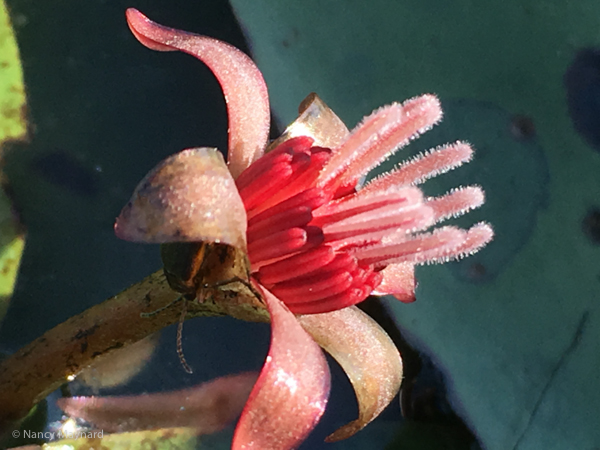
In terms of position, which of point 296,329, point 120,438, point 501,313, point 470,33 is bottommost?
point 120,438

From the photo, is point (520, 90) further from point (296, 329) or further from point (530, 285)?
point (296, 329)

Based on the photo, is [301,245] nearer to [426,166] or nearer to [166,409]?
[426,166]

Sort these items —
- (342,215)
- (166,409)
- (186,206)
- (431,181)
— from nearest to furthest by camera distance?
(186,206)
(342,215)
(166,409)
(431,181)

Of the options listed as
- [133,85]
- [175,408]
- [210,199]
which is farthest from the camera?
[133,85]

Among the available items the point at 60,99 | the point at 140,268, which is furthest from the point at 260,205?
the point at 60,99

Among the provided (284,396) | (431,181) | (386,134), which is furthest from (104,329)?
(431,181)

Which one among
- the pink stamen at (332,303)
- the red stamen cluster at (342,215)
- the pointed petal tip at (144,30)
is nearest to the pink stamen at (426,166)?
the red stamen cluster at (342,215)

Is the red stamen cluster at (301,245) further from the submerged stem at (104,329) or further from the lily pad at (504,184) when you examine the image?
the lily pad at (504,184)
